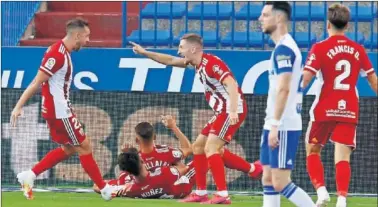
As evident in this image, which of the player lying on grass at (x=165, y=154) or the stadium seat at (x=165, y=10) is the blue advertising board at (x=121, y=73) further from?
the stadium seat at (x=165, y=10)

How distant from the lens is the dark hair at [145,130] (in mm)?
12711

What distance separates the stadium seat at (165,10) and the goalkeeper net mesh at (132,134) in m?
1.67

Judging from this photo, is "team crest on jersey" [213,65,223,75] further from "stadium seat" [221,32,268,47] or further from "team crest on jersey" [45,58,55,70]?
"stadium seat" [221,32,268,47]

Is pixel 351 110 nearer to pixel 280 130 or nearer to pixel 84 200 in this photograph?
pixel 280 130

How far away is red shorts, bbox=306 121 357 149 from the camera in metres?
11.2

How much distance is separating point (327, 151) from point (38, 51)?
12.1ft

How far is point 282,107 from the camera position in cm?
936

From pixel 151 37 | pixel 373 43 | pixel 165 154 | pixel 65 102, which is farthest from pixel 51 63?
pixel 373 43

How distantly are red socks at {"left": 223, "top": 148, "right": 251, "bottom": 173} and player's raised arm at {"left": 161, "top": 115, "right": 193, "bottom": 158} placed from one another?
0.42 meters

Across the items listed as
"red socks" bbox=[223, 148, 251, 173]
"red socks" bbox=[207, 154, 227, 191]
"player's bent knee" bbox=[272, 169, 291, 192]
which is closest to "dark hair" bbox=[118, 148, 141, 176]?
"red socks" bbox=[207, 154, 227, 191]

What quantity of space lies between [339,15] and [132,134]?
4292 mm

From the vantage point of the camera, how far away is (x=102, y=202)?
A: 486 inches

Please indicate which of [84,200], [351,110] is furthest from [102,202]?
[351,110]

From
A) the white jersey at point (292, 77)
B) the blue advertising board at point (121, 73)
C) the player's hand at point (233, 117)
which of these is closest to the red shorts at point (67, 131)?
the player's hand at point (233, 117)
